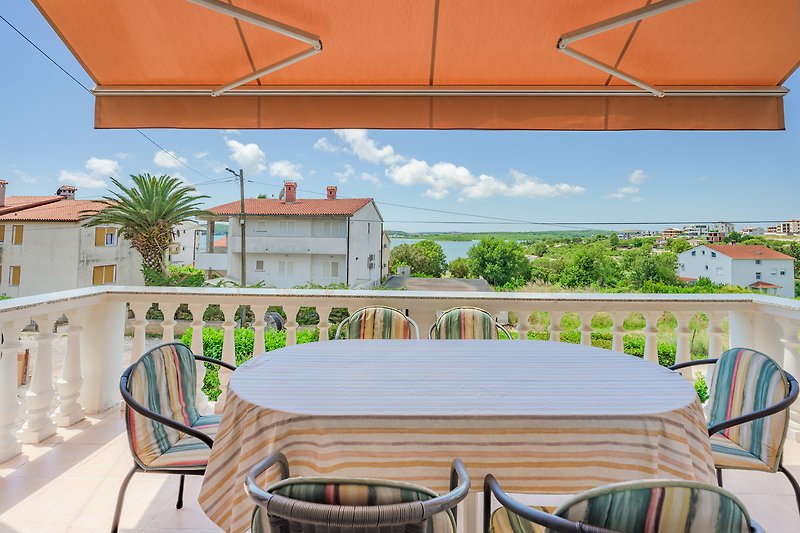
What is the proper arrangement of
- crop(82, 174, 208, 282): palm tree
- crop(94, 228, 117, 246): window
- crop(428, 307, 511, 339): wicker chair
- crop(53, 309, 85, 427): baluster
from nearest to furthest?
crop(428, 307, 511, 339): wicker chair → crop(53, 309, 85, 427): baluster → crop(82, 174, 208, 282): palm tree → crop(94, 228, 117, 246): window

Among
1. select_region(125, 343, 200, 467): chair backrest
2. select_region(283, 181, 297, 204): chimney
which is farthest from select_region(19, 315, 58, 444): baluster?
select_region(283, 181, 297, 204): chimney

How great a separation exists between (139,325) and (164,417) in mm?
1895

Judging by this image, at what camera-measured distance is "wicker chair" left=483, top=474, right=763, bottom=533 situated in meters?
0.78

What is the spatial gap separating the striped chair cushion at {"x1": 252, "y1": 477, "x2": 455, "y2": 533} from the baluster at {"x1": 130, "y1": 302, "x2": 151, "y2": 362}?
2.74m

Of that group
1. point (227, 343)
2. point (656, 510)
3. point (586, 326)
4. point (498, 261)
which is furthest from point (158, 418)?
point (498, 261)

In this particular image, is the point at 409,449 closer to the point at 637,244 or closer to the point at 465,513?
the point at 465,513

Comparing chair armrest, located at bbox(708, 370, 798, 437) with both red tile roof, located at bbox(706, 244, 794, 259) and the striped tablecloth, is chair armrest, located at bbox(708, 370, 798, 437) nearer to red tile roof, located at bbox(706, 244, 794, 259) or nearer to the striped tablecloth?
the striped tablecloth

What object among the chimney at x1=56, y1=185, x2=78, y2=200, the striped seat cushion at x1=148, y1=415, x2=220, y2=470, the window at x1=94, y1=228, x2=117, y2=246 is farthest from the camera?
the chimney at x1=56, y1=185, x2=78, y2=200

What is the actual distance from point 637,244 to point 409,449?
7.57m

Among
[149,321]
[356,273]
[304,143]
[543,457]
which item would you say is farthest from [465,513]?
[304,143]

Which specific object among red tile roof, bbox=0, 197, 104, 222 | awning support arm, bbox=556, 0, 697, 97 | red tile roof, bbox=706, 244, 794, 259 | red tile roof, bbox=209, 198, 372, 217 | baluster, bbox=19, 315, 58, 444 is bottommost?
baluster, bbox=19, 315, 58, 444

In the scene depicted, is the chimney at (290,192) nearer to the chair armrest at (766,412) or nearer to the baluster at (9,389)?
the baluster at (9,389)

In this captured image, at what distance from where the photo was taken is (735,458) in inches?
68.6

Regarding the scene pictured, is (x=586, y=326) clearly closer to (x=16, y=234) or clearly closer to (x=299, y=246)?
(x=299, y=246)
